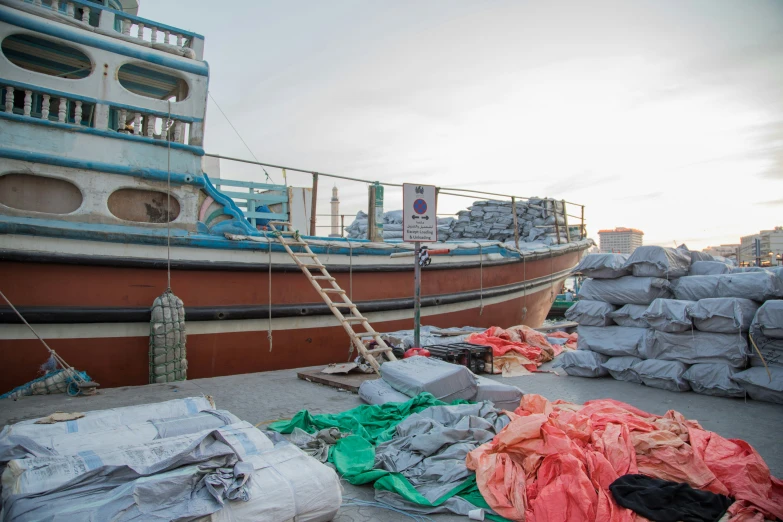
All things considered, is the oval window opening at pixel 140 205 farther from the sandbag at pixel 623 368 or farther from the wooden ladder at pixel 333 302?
the sandbag at pixel 623 368

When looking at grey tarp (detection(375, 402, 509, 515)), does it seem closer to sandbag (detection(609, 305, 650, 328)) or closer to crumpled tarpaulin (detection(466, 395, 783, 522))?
crumpled tarpaulin (detection(466, 395, 783, 522))

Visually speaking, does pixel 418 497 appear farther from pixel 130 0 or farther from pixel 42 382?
pixel 130 0

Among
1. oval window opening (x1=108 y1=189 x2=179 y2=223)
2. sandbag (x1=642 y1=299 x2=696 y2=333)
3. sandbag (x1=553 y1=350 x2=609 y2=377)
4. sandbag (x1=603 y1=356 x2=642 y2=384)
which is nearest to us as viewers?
sandbag (x1=642 y1=299 x2=696 y2=333)

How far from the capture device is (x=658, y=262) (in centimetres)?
562

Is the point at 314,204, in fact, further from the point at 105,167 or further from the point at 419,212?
the point at 105,167

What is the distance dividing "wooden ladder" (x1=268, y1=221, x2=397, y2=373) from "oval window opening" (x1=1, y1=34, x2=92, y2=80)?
3.18 m

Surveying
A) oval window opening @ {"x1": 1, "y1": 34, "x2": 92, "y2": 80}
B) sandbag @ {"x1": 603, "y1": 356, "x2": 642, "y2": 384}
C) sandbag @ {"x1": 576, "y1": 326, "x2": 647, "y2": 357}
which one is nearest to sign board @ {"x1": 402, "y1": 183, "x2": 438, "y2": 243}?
sandbag @ {"x1": 576, "y1": 326, "x2": 647, "y2": 357}

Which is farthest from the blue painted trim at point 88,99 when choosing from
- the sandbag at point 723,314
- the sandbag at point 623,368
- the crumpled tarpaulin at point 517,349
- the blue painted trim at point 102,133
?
the sandbag at point 723,314

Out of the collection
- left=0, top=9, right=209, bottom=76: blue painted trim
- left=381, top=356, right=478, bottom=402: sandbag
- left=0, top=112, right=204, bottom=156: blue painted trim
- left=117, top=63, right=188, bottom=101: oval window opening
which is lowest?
left=381, top=356, right=478, bottom=402: sandbag

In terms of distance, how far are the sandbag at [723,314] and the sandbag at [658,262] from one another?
0.73 meters

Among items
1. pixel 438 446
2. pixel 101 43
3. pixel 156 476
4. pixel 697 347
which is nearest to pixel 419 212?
pixel 697 347

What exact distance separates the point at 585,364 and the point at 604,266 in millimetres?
1181

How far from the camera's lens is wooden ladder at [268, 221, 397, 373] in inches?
237

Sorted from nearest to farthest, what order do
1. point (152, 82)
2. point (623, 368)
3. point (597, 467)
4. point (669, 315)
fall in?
point (597, 467), point (669, 315), point (623, 368), point (152, 82)
